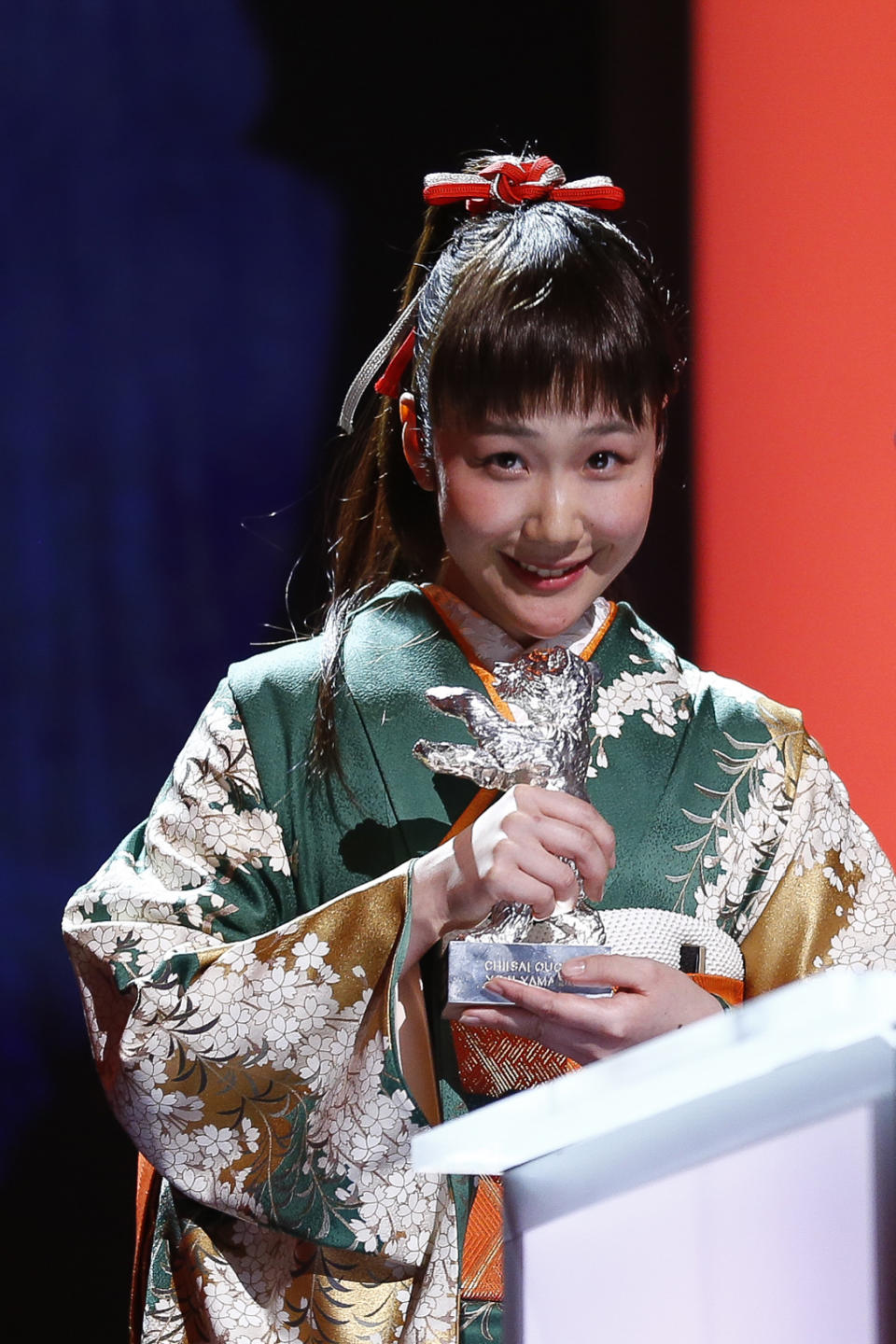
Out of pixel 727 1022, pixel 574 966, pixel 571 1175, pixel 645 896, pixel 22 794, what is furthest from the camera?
pixel 22 794

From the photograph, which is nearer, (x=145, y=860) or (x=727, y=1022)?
(x=727, y=1022)

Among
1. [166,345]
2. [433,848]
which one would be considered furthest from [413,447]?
[166,345]

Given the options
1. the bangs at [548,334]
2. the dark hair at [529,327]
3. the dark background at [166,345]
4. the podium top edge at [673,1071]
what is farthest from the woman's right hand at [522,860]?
the dark background at [166,345]

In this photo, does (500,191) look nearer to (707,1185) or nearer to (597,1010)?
(597,1010)

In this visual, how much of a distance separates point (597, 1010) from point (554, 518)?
374mm

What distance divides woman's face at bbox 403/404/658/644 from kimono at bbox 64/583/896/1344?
8 cm

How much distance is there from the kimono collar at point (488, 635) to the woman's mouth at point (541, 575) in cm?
7

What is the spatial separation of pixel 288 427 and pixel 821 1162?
159cm

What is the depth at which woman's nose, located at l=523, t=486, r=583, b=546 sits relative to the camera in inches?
50.4

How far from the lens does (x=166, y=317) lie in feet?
6.57

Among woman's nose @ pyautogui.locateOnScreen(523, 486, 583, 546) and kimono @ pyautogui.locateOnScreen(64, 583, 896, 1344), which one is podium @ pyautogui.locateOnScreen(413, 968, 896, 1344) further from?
woman's nose @ pyautogui.locateOnScreen(523, 486, 583, 546)

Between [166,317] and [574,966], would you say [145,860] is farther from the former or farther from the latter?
[166,317]

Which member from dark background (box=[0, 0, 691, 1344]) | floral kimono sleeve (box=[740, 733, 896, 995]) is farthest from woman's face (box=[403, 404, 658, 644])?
dark background (box=[0, 0, 691, 1344])

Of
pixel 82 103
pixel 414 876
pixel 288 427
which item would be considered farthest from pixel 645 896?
pixel 82 103
